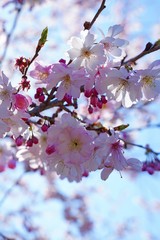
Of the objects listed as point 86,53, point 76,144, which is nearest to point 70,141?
point 76,144

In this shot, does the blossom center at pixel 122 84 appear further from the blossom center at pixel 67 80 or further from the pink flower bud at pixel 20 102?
the pink flower bud at pixel 20 102

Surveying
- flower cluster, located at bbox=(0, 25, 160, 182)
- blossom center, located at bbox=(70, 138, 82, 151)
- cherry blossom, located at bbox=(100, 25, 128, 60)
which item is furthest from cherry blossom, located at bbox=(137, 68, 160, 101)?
blossom center, located at bbox=(70, 138, 82, 151)

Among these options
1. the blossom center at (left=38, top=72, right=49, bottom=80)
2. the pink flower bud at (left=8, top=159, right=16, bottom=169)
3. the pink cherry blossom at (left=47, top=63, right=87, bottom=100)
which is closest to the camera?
the pink cherry blossom at (left=47, top=63, right=87, bottom=100)

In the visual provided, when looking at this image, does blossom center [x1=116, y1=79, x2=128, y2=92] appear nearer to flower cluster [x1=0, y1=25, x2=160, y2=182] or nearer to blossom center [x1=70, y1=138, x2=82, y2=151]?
flower cluster [x1=0, y1=25, x2=160, y2=182]

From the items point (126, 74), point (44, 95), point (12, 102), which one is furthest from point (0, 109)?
point (126, 74)

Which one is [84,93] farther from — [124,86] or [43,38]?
[43,38]

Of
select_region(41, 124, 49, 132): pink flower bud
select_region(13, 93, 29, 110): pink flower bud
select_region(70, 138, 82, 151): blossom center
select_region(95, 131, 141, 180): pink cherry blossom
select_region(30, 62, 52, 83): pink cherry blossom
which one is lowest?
select_region(95, 131, 141, 180): pink cherry blossom

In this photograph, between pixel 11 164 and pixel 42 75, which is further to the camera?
pixel 11 164

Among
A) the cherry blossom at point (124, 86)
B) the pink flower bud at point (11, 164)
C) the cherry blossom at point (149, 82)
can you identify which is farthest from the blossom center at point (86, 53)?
the pink flower bud at point (11, 164)

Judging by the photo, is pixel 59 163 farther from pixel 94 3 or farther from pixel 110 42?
pixel 94 3
